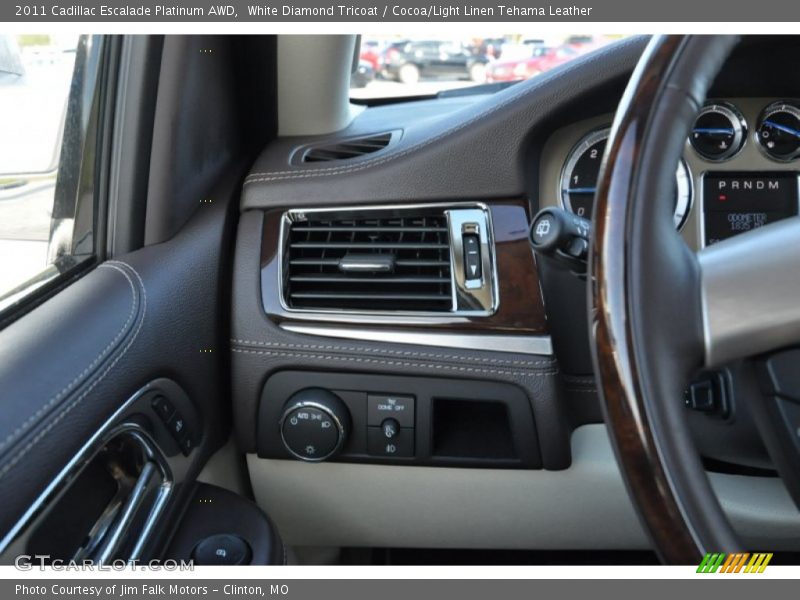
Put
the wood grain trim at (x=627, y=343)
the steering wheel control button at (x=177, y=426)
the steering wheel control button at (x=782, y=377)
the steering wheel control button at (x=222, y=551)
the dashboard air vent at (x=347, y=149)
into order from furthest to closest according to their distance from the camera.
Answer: the dashboard air vent at (x=347, y=149)
the steering wheel control button at (x=177, y=426)
the steering wheel control button at (x=222, y=551)
the steering wheel control button at (x=782, y=377)
the wood grain trim at (x=627, y=343)

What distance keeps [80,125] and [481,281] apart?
78 cm

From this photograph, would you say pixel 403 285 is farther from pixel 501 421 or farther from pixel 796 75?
pixel 796 75

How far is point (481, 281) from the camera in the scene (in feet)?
4.41

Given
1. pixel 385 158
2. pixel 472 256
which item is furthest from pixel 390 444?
pixel 385 158

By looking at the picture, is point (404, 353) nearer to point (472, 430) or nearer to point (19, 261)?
point (472, 430)

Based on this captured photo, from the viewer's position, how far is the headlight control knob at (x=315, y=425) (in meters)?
1.38

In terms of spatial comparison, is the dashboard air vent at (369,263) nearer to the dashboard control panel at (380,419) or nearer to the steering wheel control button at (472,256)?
the steering wheel control button at (472,256)

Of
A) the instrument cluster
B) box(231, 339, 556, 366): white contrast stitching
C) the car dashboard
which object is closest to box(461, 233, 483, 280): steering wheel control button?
the car dashboard

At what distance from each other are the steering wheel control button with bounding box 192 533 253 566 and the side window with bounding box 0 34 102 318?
0.48 meters

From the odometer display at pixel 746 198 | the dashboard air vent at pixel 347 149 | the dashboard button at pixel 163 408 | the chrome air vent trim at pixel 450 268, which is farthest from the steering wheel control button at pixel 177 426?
the odometer display at pixel 746 198

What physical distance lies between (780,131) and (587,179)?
0.37 m

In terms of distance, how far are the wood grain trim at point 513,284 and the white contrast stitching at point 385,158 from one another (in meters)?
0.16

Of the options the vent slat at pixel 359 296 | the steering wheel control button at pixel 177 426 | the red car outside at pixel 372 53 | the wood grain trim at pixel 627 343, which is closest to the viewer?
the wood grain trim at pixel 627 343

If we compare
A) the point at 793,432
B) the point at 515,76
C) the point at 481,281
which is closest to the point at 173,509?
the point at 481,281
